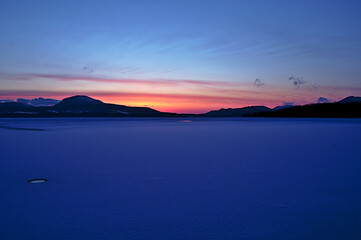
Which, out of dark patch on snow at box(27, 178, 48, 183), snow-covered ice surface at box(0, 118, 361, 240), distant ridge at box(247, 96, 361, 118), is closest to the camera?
snow-covered ice surface at box(0, 118, 361, 240)

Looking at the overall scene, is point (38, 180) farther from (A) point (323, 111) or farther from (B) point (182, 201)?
(A) point (323, 111)

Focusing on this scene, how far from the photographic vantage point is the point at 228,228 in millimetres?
3568

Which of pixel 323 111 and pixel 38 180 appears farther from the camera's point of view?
pixel 323 111

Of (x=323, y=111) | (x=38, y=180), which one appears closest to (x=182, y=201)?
(x=38, y=180)

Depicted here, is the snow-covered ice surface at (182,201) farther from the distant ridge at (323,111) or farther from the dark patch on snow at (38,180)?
the distant ridge at (323,111)

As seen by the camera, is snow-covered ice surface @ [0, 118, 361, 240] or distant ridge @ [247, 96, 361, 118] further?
distant ridge @ [247, 96, 361, 118]

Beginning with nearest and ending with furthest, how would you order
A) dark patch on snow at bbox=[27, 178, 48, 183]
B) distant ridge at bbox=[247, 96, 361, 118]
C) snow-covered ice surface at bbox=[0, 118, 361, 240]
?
1. snow-covered ice surface at bbox=[0, 118, 361, 240]
2. dark patch on snow at bbox=[27, 178, 48, 183]
3. distant ridge at bbox=[247, 96, 361, 118]

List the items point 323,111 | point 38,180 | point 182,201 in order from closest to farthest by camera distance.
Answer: point 182,201
point 38,180
point 323,111

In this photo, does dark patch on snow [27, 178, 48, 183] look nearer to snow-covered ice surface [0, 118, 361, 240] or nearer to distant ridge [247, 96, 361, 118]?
snow-covered ice surface [0, 118, 361, 240]

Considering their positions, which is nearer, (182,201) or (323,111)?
(182,201)

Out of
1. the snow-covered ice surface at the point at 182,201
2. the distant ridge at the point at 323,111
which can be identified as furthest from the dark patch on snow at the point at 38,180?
the distant ridge at the point at 323,111

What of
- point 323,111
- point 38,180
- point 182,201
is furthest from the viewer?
point 323,111

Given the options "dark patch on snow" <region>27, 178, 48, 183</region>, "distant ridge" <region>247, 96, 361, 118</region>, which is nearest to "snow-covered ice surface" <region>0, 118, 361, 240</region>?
"dark patch on snow" <region>27, 178, 48, 183</region>

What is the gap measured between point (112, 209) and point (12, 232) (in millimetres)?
1279
